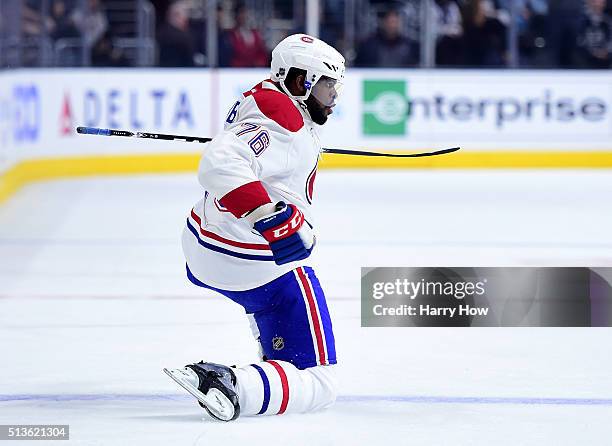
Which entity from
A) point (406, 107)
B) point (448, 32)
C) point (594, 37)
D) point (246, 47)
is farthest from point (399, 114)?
point (594, 37)

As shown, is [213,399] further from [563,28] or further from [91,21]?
[563,28]

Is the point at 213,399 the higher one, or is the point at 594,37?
the point at 594,37

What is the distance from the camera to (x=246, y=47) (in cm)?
1181

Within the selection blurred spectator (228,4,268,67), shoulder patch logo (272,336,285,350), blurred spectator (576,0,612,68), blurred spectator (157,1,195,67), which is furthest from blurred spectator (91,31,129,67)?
shoulder patch logo (272,336,285,350)

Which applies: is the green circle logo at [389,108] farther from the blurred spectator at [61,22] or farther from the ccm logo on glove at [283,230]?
the ccm logo on glove at [283,230]

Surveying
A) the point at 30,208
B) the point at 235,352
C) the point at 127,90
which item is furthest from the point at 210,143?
the point at 127,90

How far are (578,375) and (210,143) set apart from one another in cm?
143

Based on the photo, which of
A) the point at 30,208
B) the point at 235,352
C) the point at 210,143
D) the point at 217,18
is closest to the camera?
the point at 210,143

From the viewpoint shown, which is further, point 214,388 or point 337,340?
point 337,340

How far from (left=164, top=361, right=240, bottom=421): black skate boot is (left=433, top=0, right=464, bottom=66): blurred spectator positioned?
8.89m

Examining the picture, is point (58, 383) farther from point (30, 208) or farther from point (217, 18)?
point (217, 18)

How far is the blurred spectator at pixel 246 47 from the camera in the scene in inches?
463

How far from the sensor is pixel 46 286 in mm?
5887

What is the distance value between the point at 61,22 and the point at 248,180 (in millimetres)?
8779
